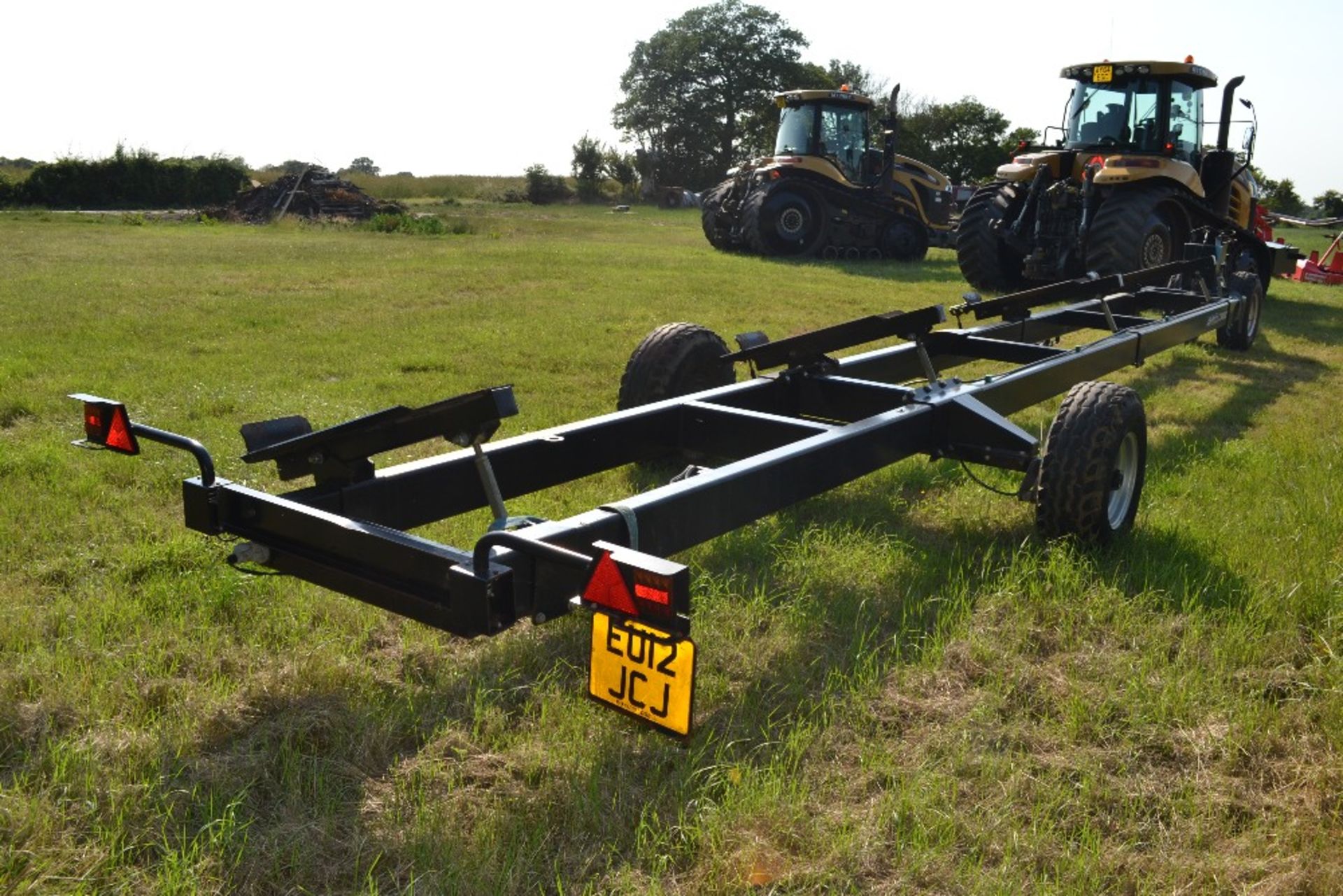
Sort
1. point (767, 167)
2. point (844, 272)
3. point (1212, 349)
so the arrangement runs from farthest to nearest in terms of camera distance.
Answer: point (767, 167) → point (844, 272) → point (1212, 349)

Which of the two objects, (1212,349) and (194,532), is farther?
(1212,349)

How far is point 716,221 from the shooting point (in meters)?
21.3

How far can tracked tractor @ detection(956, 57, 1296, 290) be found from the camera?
1177 centimetres

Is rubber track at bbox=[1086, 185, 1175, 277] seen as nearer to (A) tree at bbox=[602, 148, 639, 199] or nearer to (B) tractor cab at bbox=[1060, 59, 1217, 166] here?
(B) tractor cab at bbox=[1060, 59, 1217, 166]

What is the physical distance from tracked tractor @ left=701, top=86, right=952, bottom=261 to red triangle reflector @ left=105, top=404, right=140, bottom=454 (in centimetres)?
1676

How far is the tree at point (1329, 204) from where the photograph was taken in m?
42.0

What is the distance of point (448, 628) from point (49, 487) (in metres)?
2.99

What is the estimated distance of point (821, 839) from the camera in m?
2.40

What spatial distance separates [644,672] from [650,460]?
2.21 meters

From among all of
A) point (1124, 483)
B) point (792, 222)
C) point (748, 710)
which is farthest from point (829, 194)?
Result: point (748, 710)

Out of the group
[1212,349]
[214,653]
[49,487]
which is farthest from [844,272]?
[214,653]

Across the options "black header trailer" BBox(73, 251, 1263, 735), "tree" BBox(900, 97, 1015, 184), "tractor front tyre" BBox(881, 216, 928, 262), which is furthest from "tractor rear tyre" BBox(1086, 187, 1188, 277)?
"tree" BBox(900, 97, 1015, 184)

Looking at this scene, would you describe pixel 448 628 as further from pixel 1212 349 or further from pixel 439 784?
pixel 1212 349

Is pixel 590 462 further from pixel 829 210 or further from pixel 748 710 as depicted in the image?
pixel 829 210
